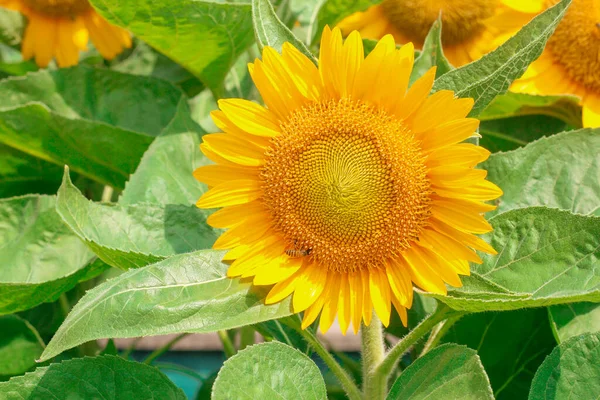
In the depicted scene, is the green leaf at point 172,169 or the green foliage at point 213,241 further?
the green leaf at point 172,169

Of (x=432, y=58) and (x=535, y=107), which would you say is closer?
(x=432, y=58)

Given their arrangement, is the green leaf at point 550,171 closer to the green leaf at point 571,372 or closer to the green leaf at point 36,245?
the green leaf at point 571,372

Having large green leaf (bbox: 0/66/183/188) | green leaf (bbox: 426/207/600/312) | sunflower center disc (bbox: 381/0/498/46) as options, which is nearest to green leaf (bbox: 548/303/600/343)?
green leaf (bbox: 426/207/600/312)

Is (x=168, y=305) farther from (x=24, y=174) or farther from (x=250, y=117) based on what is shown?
(x=24, y=174)

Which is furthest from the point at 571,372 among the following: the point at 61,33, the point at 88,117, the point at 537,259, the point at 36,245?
the point at 61,33

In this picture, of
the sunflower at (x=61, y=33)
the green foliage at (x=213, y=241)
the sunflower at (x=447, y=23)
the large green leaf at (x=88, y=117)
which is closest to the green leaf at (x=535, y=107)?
the green foliage at (x=213, y=241)

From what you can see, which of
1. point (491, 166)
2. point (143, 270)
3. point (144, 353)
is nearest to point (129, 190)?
point (143, 270)
